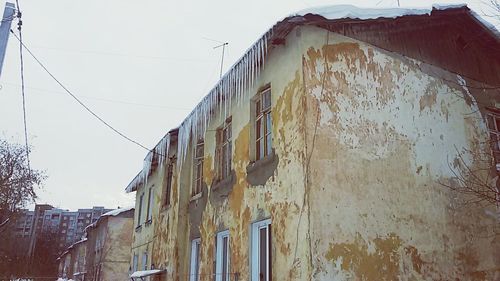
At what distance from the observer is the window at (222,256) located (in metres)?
8.25

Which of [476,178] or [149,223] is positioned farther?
[149,223]

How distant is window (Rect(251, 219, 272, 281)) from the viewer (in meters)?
6.73

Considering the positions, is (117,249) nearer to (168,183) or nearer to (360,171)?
(168,183)

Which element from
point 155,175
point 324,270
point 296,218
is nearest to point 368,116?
point 296,218

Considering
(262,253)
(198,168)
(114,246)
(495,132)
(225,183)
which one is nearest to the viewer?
(262,253)

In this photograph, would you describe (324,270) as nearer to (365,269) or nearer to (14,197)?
(365,269)

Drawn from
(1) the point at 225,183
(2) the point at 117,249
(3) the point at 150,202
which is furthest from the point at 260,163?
(2) the point at 117,249

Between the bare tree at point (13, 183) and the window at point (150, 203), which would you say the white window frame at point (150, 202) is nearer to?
the window at point (150, 203)

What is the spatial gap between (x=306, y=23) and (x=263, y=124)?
6.98 feet

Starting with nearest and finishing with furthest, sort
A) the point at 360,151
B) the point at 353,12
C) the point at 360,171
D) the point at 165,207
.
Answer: the point at 360,171 < the point at 360,151 < the point at 353,12 < the point at 165,207

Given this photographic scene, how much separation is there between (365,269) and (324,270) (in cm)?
69

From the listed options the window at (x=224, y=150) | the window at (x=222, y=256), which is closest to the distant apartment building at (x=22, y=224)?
the window at (x=224, y=150)

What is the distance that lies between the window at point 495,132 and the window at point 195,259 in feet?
22.2

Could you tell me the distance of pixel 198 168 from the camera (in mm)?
11164
